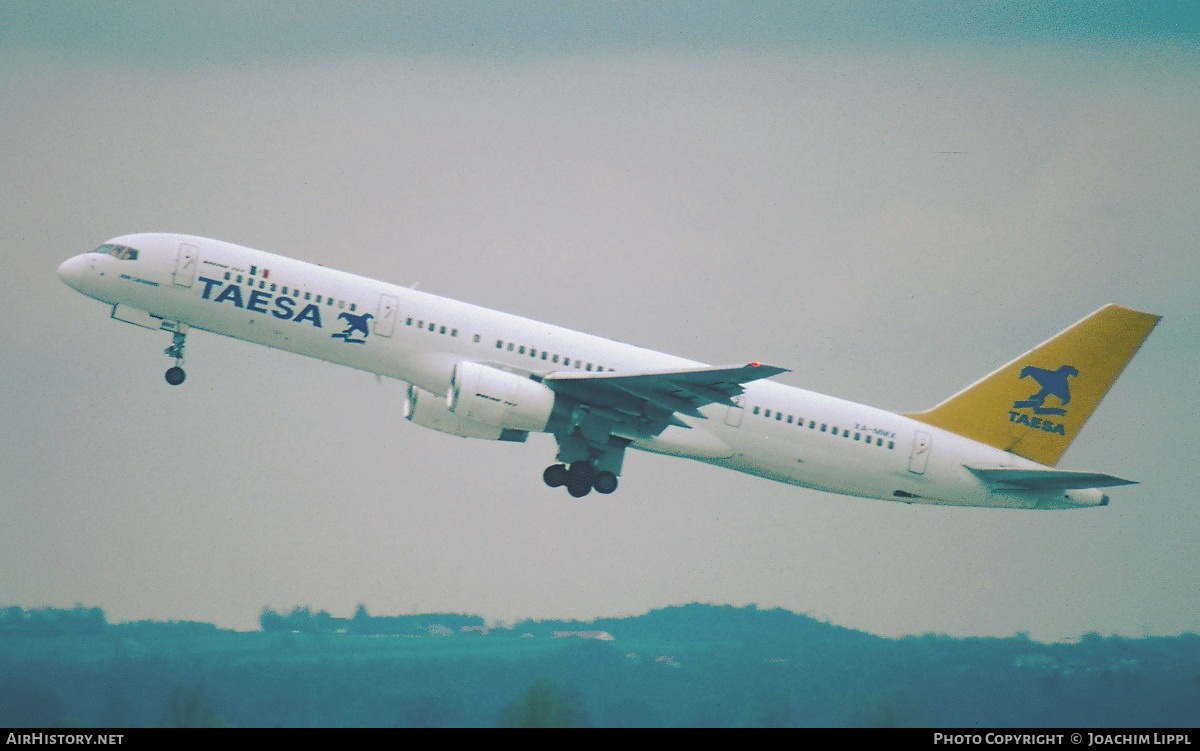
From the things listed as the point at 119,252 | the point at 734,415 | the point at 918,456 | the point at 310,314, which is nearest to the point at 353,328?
the point at 310,314

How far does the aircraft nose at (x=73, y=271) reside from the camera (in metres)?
44.8

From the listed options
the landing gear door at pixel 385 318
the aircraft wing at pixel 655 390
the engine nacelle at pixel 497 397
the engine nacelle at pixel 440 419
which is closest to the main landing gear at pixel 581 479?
the engine nacelle at pixel 440 419

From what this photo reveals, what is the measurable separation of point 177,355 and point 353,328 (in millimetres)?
5765

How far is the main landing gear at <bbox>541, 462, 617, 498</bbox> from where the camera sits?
46875mm

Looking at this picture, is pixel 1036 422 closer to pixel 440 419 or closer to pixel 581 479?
pixel 581 479

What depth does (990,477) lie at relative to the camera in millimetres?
47688

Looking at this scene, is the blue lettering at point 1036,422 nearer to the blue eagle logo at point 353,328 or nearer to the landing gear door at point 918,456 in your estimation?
the landing gear door at point 918,456

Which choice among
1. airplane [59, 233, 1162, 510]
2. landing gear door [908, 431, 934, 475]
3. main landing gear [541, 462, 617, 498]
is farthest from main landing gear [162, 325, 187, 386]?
landing gear door [908, 431, 934, 475]

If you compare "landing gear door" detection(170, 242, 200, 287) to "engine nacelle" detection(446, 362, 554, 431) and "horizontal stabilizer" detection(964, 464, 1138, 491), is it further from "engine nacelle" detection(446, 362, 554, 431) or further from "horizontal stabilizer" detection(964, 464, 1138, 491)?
"horizontal stabilizer" detection(964, 464, 1138, 491)

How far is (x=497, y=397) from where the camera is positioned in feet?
141

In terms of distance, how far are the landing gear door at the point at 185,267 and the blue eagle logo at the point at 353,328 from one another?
4.30 meters
